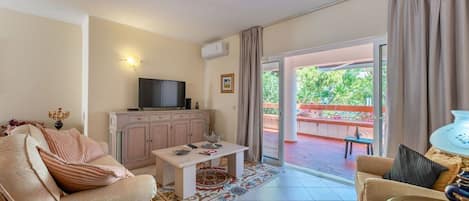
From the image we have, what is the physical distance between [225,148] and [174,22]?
231cm

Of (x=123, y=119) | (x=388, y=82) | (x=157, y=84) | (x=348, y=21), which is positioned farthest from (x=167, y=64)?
(x=388, y=82)

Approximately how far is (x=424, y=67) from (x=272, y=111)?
2174mm

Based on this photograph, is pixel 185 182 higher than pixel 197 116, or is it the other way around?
pixel 197 116

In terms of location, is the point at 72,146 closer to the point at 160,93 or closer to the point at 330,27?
the point at 160,93

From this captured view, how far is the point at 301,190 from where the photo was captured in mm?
2598

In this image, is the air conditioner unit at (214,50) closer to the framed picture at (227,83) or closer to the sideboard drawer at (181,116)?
the framed picture at (227,83)

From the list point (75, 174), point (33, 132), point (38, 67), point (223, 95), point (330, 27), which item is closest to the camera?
point (75, 174)

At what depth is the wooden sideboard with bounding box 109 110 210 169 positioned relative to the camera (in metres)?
3.23

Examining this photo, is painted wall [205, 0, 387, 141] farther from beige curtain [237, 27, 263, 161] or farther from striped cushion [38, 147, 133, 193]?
striped cushion [38, 147, 133, 193]

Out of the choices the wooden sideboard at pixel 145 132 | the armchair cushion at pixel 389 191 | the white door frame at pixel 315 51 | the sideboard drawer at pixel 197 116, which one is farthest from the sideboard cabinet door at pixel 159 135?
the armchair cushion at pixel 389 191

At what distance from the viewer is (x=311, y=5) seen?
2.88 m

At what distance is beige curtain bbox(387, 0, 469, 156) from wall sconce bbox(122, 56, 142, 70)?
152 inches

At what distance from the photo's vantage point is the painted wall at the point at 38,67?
3.11m

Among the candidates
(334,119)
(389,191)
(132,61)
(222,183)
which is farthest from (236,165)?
(334,119)
